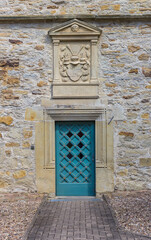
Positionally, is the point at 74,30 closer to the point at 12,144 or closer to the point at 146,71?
the point at 146,71

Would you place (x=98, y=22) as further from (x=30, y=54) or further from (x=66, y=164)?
(x=66, y=164)

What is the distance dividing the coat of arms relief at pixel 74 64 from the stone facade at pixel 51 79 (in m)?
0.26

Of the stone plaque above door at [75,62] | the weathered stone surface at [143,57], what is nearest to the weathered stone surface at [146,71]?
the weathered stone surface at [143,57]

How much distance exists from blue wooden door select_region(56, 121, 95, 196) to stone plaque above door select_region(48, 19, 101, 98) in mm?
716

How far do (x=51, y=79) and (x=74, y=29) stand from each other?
3.79ft

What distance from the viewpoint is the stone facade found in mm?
5828

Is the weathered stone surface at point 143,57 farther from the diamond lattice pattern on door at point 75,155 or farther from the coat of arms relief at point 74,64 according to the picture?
the diamond lattice pattern on door at point 75,155

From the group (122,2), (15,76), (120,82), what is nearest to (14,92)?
(15,76)

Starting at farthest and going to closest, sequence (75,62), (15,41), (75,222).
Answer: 1. (15,41)
2. (75,62)
3. (75,222)

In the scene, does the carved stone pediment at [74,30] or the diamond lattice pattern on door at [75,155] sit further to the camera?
the diamond lattice pattern on door at [75,155]

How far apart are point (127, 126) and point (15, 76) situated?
2604 mm


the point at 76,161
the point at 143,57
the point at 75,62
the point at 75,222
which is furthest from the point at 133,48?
the point at 75,222

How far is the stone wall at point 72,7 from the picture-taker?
5.87 metres

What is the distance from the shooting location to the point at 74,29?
229 inches
